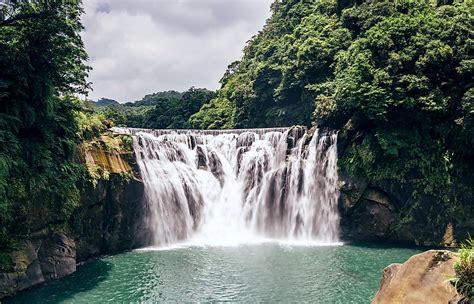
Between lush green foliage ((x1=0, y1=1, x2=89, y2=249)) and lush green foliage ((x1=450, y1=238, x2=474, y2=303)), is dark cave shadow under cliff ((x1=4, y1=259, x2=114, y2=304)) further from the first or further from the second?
lush green foliage ((x1=450, y1=238, x2=474, y2=303))

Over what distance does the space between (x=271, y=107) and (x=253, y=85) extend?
374 centimetres

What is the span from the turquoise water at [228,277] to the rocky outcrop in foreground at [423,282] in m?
6.47

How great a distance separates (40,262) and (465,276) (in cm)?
1586

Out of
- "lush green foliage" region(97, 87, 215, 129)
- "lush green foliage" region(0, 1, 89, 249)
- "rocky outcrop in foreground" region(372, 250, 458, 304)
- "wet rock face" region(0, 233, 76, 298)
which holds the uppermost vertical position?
"lush green foliage" region(97, 87, 215, 129)

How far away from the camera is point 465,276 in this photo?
6.38 meters

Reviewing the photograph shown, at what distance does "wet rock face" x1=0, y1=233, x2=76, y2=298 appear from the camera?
13.8 meters

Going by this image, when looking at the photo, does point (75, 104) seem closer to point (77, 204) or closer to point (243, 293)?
point (77, 204)

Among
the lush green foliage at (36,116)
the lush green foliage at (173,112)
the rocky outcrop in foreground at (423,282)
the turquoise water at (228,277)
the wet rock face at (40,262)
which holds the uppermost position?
the lush green foliage at (173,112)

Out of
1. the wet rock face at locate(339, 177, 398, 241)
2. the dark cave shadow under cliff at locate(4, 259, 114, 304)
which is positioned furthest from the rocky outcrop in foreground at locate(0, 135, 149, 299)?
the wet rock face at locate(339, 177, 398, 241)

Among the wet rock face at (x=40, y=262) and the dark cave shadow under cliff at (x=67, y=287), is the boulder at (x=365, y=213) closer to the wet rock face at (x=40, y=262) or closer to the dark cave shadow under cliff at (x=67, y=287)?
the dark cave shadow under cliff at (x=67, y=287)

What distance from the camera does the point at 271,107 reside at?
132 ft

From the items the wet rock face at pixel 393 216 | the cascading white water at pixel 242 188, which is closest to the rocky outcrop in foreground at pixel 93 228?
the cascading white water at pixel 242 188

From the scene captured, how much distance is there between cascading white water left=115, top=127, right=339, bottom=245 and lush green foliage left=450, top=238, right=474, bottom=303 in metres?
17.9

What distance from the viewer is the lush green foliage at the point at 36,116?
13586 millimetres
